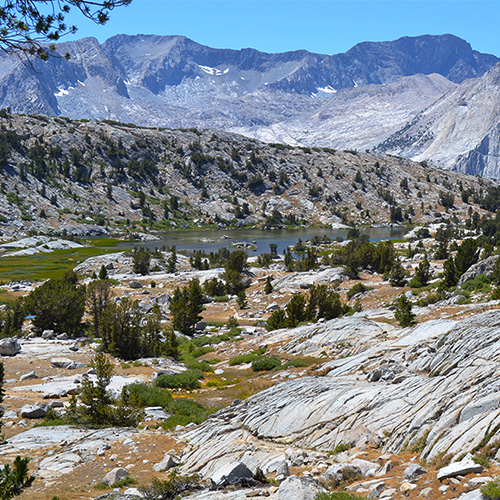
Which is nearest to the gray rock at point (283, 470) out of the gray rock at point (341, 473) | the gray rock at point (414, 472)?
the gray rock at point (341, 473)

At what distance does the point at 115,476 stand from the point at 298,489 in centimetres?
511

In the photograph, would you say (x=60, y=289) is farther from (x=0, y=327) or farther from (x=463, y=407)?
(x=463, y=407)

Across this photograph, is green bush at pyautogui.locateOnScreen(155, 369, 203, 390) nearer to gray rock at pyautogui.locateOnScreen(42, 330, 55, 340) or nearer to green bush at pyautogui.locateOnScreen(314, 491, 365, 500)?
gray rock at pyautogui.locateOnScreen(42, 330, 55, 340)

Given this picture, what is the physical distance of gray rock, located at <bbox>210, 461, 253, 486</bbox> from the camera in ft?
31.4

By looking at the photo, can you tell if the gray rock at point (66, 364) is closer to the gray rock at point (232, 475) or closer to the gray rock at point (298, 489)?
the gray rock at point (232, 475)

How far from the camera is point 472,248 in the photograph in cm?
3856

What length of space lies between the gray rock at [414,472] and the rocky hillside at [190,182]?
119456 millimetres

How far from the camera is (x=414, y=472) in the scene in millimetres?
8258

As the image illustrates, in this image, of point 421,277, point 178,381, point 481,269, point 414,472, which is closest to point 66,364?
point 178,381

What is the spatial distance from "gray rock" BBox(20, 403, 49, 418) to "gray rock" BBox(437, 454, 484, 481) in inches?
528

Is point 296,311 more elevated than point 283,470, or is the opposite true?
point 283,470

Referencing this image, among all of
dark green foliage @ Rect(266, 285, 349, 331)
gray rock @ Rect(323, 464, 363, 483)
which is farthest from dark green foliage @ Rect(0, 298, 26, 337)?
gray rock @ Rect(323, 464, 363, 483)

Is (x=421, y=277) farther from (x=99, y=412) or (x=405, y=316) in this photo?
(x=99, y=412)

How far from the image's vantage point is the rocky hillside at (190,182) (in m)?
132
